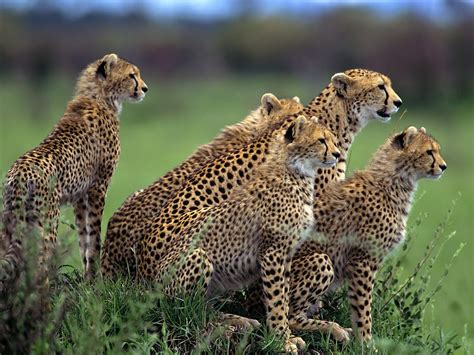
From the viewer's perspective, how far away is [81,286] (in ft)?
14.8

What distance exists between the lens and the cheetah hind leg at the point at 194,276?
4.30 meters

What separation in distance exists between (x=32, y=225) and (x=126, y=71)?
→ 1.15 m

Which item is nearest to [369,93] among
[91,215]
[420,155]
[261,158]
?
[420,155]

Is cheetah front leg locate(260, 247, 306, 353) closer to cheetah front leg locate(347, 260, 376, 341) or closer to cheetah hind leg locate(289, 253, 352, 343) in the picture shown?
cheetah hind leg locate(289, 253, 352, 343)

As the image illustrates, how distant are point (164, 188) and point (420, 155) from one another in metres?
1.13

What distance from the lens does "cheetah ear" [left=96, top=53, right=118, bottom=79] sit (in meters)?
5.34

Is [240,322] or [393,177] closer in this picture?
[240,322]

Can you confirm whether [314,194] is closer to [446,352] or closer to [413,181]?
[413,181]

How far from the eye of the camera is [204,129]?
28.0m

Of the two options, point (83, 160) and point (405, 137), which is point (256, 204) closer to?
point (405, 137)

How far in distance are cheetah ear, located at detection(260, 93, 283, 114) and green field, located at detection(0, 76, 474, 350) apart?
5295 mm

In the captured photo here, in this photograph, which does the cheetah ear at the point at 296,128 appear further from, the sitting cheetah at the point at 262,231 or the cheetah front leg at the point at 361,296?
the cheetah front leg at the point at 361,296

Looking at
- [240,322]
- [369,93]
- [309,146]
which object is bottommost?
[240,322]

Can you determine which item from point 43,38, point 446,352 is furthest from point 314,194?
point 43,38
